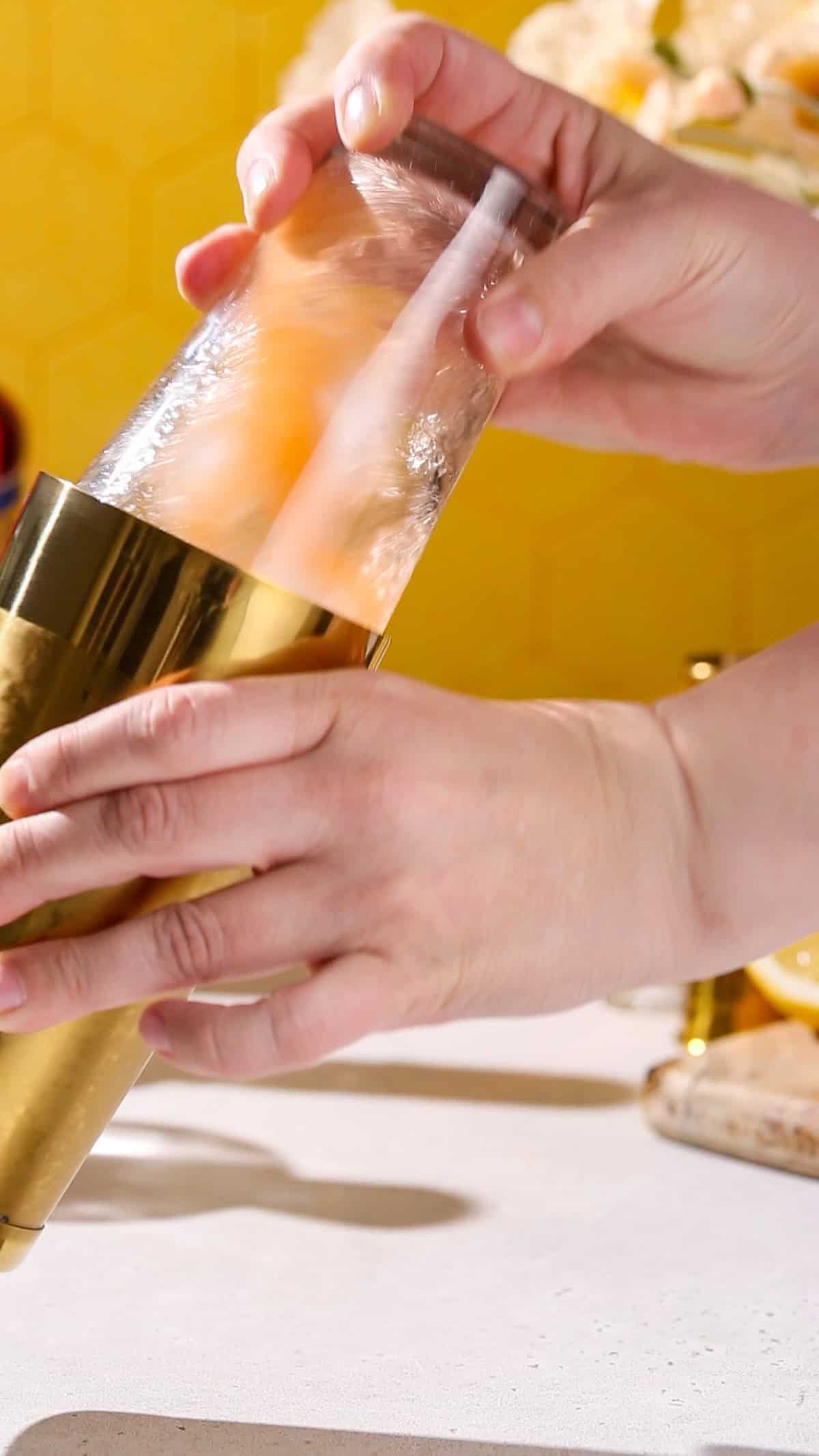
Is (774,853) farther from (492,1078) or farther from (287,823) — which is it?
(492,1078)

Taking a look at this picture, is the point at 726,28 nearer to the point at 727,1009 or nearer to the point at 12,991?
the point at 727,1009

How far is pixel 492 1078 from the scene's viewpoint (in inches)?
28.2

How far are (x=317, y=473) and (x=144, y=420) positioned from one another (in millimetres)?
56

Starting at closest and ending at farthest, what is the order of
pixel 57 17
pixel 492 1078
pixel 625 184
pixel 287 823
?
pixel 287 823 → pixel 625 184 → pixel 492 1078 → pixel 57 17

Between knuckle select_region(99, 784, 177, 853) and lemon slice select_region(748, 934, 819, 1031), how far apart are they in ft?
1.44

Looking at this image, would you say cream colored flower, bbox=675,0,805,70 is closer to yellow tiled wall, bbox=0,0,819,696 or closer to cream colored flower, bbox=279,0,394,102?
cream colored flower, bbox=279,0,394,102

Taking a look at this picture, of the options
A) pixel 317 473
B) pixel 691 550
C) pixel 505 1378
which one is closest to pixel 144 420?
pixel 317 473

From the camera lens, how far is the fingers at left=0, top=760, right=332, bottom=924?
0.32 m

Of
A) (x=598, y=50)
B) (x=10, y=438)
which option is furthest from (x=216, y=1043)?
(x=10, y=438)

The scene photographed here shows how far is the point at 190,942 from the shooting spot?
1.08 ft

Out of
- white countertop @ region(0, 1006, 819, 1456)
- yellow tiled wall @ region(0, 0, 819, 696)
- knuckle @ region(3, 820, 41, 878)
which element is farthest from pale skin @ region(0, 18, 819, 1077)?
yellow tiled wall @ region(0, 0, 819, 696)

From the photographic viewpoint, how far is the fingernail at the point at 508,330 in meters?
0.37

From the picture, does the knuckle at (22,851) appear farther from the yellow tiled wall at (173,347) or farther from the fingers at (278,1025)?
the yellow tiled wall at (173,347)

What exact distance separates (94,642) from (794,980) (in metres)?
0.48
